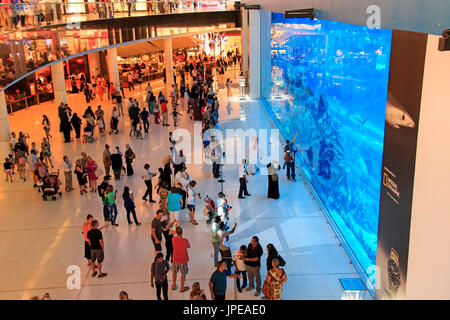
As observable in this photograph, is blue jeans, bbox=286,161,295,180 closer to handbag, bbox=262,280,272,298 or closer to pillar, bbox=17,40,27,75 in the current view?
handbag, bbox=262,280,272,298

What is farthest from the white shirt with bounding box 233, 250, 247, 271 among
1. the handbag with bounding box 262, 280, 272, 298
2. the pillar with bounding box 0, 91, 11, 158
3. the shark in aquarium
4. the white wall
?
the pillar with bounding box 0, 91, 11, 158

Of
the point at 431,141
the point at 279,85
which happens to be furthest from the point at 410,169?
the point at 279,85

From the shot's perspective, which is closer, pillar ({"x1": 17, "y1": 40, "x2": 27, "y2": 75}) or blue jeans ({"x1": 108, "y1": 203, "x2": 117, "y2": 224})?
blue jeans ({"x1": 108, "y1": 203, "x2": 117, "y2": 224})

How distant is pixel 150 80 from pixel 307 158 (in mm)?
25691

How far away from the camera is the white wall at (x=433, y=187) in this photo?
5.35 meters

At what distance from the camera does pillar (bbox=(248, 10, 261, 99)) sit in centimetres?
2755

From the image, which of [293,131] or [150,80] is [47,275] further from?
[150,80]

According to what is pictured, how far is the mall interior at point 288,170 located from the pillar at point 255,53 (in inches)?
196

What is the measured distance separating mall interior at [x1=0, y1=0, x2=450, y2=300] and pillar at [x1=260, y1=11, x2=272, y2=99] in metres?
1.58

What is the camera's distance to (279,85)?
20.6 m

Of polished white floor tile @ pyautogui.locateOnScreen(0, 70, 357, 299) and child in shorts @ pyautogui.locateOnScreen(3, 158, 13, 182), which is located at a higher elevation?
child in shorts @ pyautogui.locateOnScreen(3, 158, 13, 182)

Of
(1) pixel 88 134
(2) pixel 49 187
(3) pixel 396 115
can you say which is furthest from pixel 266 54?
(3) pixel 396 115

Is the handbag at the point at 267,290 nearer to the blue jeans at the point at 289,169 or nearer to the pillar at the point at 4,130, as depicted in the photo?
the blue jeans at the point at 289,169

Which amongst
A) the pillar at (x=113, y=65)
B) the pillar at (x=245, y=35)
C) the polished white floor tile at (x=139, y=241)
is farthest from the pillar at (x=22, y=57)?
the pillar at (x=245, y=35)
